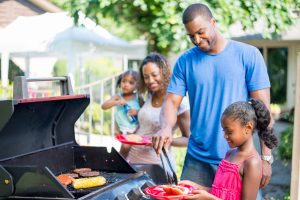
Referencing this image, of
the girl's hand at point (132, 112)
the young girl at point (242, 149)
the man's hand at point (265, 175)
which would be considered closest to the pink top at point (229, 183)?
the young girl at point (242, 149)

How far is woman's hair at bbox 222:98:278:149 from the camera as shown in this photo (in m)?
2.81

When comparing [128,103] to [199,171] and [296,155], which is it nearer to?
[199,171]

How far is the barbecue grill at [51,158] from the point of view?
2576 mm

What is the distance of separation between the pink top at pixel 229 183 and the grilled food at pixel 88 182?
27.0 inches

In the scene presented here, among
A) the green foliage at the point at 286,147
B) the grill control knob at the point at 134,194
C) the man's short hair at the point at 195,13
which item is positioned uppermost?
the man's short hair at the point at 195,13

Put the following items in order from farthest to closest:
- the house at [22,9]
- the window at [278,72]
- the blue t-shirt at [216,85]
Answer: the window at [278,72] → the house at [22,9] → the blue t-shirt at [216,85]

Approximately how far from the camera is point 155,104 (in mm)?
4066

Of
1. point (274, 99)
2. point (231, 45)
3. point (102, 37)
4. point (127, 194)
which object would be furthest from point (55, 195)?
point (274, 99)

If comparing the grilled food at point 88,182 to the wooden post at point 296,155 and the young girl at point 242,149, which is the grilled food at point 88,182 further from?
the wooden post at point 296,155

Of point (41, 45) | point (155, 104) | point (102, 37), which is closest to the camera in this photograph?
point (155, 104)

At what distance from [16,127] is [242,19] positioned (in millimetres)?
5553

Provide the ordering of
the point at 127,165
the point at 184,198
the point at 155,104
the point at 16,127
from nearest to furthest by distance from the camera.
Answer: the point at 184,198
the point at 16,127
the point at 127,165
the point at 155,104

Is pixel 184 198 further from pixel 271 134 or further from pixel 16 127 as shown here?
pixel 16 127

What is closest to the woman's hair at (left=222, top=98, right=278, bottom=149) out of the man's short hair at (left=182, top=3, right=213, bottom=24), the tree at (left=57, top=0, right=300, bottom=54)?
the man's short hair at (left=182, top=3, right=213, bottom=24)
